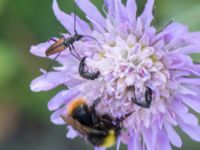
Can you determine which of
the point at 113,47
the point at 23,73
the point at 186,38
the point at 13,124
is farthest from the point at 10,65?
the point at 186,38

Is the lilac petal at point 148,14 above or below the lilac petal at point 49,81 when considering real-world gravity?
above

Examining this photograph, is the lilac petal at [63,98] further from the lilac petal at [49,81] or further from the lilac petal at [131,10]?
the lilac petal at [131,10]

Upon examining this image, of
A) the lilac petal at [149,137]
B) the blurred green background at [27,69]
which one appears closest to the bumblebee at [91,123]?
the lilac petal at [149,137]

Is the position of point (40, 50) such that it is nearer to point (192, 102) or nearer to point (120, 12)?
point (120, 12)

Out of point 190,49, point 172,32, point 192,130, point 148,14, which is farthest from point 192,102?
point 148,14

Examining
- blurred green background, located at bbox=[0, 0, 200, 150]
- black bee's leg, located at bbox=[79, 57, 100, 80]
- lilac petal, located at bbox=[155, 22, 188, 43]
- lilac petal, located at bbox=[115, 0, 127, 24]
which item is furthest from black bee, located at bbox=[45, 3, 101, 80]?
blurred green background, located at bbox=[0, 0, 200, 150]

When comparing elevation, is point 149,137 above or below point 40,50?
below
